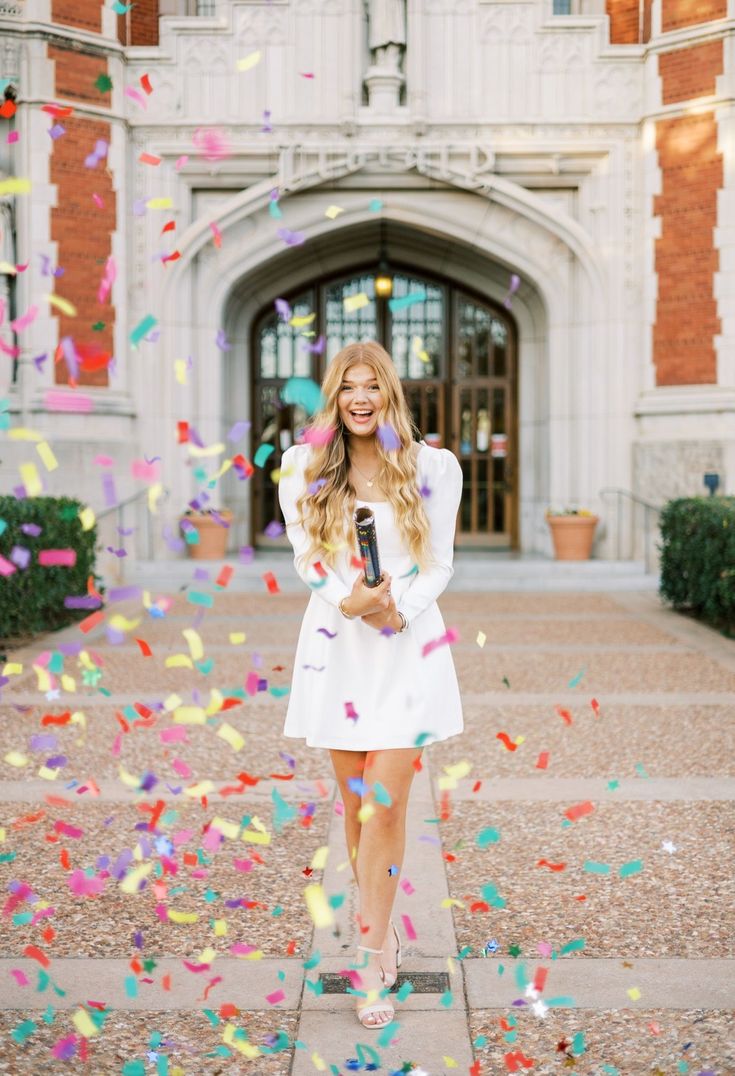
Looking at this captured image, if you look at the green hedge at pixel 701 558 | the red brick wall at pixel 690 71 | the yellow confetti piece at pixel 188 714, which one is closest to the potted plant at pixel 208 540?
the green hedge at pixel 701 558

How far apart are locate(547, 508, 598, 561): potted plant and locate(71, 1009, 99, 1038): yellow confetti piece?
13.0 metres

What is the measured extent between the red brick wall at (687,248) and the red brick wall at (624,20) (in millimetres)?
1957

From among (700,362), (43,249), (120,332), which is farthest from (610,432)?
(43,249)

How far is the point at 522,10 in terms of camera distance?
1568cm

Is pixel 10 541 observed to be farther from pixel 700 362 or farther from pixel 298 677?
pixel 700 362

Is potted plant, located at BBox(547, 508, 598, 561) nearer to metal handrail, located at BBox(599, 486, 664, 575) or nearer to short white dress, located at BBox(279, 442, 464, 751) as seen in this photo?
metal handrail, located at BBox(599, 486, 664, 575)

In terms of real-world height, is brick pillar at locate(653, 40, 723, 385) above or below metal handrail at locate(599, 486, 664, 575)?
above

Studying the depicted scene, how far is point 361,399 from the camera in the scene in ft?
10.3

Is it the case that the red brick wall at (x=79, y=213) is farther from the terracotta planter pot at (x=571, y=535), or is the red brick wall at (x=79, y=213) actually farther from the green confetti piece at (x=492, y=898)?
the green confetti piece at (x=492, y=898)

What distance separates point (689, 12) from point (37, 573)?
1128 cm

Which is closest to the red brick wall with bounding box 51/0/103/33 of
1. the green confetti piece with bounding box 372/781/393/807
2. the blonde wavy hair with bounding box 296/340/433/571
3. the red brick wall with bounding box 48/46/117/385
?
the red brick wall with bounding box 48/46/117/385

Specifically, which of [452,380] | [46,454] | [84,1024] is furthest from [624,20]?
[84,1024]

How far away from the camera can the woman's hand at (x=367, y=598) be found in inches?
114

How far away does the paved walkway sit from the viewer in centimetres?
290
